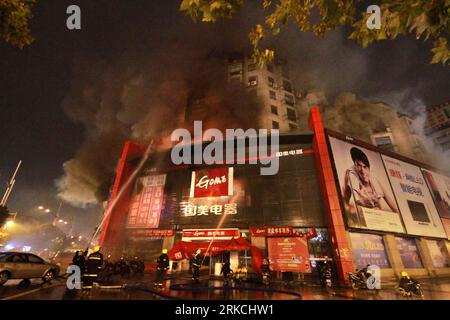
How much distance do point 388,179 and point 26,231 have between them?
317 ft

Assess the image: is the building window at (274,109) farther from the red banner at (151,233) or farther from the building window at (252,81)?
the red banner at (151,233)

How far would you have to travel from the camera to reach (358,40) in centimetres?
446

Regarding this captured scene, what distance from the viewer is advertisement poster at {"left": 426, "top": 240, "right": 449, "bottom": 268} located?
20594mm

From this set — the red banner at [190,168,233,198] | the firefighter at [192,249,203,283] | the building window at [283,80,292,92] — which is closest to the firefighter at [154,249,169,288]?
the firefighter at [192,249,203,283]

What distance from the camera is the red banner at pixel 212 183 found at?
825 inches

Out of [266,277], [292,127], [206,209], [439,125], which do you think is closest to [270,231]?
[266,277]

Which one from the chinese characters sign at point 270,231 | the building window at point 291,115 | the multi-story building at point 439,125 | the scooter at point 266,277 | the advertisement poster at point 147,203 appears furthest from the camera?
the multi-story building at point 439,125

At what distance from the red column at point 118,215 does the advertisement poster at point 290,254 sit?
14813 mm

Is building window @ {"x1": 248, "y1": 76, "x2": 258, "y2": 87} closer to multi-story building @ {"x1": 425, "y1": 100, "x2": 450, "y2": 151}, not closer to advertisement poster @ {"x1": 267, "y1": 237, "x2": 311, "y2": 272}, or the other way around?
advertisement poster @ {"x1": 267, "y1": 237, "x2": 311, "y2": 272}

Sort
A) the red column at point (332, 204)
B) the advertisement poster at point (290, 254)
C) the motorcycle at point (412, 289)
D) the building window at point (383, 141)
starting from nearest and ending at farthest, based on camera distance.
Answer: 1. the motorcycle at point (412, 289)
2. the red column at point (332, 204)
3. the advertisement poster at point (290, 254)
4. the building window at point (383, 141)

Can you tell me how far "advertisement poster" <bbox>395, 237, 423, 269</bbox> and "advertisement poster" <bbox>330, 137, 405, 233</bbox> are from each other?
122cm

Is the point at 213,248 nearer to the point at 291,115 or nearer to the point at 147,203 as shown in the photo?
the point at 147,203

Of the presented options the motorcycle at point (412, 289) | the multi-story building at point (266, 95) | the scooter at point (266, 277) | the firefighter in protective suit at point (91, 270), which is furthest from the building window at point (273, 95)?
the firefighter in protective suit at point (91, 270)

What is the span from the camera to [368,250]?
55.7 feet
